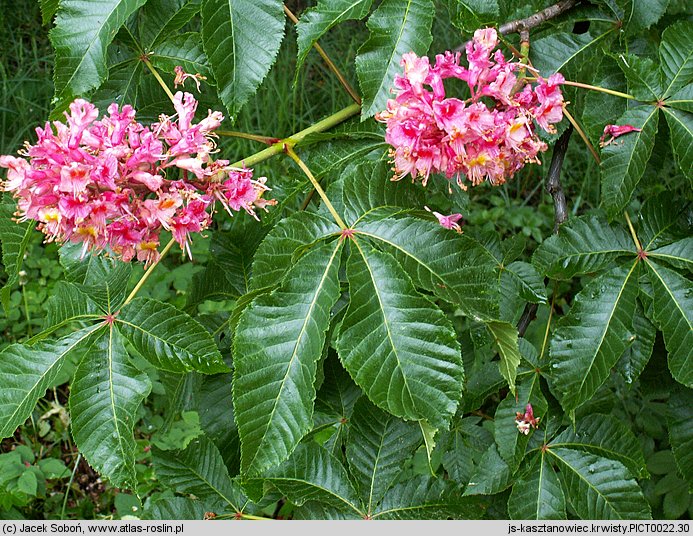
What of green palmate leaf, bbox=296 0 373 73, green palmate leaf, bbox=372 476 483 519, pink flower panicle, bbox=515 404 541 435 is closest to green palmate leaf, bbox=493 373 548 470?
pink flower panicle, bbox=515 404 541 435

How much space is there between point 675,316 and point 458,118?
0.48 m

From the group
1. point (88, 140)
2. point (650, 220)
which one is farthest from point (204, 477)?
point (650, 220)

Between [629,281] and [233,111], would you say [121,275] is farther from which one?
[629,281]

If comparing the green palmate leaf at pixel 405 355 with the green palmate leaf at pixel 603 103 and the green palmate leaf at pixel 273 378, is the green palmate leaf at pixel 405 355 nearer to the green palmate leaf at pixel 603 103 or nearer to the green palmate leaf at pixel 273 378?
the green palmate leaf at pixel 273 378

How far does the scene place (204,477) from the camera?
122 centimetres

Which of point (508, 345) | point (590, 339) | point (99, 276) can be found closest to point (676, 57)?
point (590, 339)

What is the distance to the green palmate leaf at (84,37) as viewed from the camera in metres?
0.93

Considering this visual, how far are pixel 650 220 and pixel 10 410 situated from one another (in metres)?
1.03

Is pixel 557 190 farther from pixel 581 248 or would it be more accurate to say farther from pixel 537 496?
pixel 537 496

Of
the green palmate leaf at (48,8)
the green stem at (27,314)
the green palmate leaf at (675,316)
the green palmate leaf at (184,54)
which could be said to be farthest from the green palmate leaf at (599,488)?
the green stem at (27,314)

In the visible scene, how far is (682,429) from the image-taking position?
1.25m

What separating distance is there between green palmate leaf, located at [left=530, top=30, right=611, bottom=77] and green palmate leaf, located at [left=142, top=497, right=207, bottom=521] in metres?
0.93

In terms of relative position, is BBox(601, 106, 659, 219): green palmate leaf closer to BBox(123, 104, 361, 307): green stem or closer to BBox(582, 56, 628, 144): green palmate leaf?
BBox(582, 56, 628, 144): green palmate leaf

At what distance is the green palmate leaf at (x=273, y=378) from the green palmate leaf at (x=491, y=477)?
45cm
